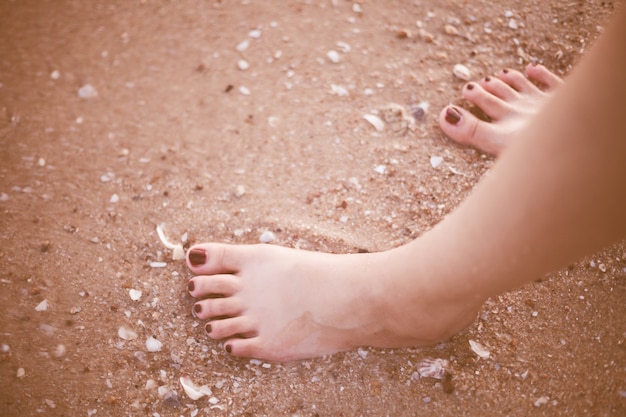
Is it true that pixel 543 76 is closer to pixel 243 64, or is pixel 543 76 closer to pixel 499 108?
pixel 499 108

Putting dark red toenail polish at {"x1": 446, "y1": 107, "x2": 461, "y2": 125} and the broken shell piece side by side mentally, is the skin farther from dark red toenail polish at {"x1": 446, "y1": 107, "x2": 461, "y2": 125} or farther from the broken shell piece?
the broken shell piece

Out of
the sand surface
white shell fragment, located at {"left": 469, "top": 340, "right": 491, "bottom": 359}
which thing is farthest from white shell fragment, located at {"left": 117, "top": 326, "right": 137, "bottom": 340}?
white shell fragment, located at {"left": 469, "top": 340, "right": 491, "bottom": 359}

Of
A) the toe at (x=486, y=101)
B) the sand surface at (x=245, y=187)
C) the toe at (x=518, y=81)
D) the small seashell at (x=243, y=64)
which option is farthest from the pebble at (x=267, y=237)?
the toe at (x=518, y=81)

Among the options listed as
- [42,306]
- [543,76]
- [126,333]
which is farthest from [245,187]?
[543,76]

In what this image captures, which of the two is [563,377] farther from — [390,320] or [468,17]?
[468,17]

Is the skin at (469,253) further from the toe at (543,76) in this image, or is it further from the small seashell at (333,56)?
the small seashell at (333,56)

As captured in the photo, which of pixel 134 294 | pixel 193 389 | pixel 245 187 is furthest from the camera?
pixel 245 187
